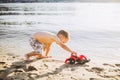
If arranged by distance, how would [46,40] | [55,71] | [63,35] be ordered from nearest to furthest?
[55,71] < [63,35] < [46,40]

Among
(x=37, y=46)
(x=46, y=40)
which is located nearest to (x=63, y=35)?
(x=46, y=40)

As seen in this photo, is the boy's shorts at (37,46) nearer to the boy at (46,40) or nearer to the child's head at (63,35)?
the boy at (46,40)

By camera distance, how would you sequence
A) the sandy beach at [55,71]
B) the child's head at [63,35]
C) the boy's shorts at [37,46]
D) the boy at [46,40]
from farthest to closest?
1. the boy's shorts at [37,46]
2. the boy at [46,40]
3. the child's head at [63,35]
4. the sandy beach at [55,71]

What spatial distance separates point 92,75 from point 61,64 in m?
1.30

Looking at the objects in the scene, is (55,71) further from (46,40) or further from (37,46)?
(37,46)

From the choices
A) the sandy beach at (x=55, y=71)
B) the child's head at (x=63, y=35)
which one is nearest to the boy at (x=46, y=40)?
the child's head at (x=63, y=35)

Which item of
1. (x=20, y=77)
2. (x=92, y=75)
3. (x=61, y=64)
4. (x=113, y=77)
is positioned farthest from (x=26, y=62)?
(x=113, y=77)

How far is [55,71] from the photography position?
6301 mm

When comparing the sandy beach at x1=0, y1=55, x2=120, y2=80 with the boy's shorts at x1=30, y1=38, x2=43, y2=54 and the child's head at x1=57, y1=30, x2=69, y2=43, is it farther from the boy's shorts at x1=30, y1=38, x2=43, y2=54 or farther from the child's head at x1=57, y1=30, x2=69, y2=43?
the child's head at x1=57, y1=30, x2=69, y2=43

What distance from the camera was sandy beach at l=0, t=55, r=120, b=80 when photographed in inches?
228

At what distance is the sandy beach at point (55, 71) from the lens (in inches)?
228

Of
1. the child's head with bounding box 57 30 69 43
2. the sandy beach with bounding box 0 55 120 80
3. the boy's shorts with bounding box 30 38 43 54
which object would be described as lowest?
the sandy beach with bounding box 0 55 120 80

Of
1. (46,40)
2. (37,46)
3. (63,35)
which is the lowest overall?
(37,46)

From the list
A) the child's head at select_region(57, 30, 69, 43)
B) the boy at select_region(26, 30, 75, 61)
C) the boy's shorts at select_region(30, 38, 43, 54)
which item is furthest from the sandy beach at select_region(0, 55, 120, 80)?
the child's head at select_region(57, 30, 69, 43)
